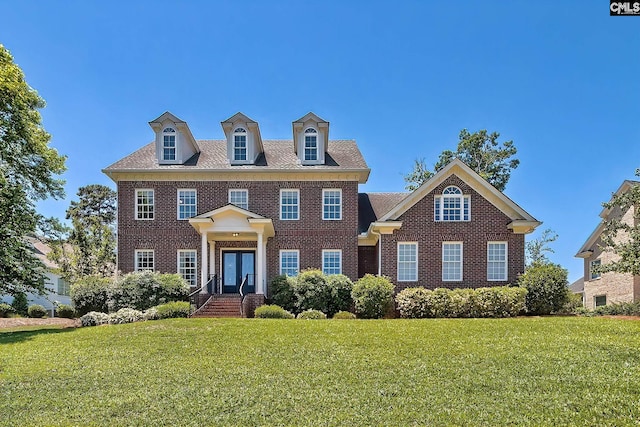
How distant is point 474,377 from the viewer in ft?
33.8

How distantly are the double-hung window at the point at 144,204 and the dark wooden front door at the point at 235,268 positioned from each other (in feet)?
13.0

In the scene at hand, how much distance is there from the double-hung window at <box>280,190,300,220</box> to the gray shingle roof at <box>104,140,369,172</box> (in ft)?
3.90

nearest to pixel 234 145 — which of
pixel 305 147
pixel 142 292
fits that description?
pixel 305 147

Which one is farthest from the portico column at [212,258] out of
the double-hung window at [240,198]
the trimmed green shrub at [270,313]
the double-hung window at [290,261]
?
the trimmed green shrub at [270,313]

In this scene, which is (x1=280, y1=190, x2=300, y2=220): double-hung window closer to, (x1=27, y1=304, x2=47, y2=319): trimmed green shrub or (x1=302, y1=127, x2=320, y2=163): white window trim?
(x1=302, y1=127, x2=320, y2=163): white window trim

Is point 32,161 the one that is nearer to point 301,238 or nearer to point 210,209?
point 210,209

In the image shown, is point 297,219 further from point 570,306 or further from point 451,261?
point 570,306

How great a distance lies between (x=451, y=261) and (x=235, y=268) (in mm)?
9775

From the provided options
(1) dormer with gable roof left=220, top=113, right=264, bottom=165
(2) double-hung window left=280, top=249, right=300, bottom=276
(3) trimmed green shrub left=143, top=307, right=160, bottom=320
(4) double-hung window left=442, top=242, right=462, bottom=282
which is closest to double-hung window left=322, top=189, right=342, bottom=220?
(2) double-hung window left=280, top=249, right=300, bottom=276

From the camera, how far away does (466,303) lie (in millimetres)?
19703

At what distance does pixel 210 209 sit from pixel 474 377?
52.5 feet


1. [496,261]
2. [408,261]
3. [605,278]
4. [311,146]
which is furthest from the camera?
[605,278]

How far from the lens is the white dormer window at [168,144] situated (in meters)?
24.0

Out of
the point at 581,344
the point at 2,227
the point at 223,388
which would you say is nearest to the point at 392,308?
the point at 581,344
